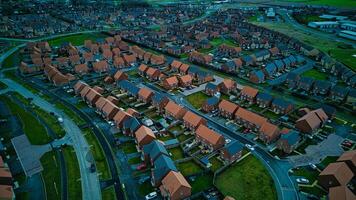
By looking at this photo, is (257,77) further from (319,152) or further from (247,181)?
(247,181)

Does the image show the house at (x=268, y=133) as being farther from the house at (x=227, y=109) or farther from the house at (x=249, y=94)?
the house at (x=249, y=94)

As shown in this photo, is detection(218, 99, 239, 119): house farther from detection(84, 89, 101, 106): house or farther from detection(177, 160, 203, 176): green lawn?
detection(84, 89, 101, 106): house

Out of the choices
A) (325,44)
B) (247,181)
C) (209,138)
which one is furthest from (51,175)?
(325,44)

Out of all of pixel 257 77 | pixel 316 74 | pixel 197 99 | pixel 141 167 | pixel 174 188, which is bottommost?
pixel 141 167

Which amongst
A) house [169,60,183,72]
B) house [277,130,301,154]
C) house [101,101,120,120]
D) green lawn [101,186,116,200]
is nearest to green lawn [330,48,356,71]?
house [277,130,301,154]

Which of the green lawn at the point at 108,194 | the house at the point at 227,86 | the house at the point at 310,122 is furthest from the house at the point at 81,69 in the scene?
the house at the point at 310,122

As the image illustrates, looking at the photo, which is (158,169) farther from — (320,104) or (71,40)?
(71,40)

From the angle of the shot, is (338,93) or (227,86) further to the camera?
(227,86)
